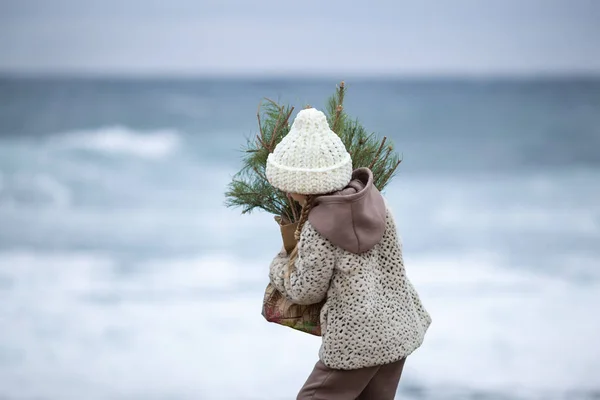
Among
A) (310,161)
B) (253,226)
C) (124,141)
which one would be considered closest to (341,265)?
(310,161)

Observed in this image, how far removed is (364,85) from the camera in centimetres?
759

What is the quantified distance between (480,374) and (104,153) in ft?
12.8

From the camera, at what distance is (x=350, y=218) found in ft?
7.20

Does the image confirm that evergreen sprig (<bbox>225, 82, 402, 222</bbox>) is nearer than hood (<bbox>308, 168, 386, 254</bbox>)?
No

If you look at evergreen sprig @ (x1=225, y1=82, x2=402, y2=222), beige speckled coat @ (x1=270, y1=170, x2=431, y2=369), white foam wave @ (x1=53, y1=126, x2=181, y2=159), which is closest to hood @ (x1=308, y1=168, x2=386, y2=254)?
beige speckled coat @ (x1=270, y1=170, x2=431, y2=369)

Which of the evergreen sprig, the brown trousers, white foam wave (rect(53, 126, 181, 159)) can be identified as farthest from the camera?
white foam wave (rect(53, 126, 181, 159))

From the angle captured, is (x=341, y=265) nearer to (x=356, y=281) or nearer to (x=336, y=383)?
(x=356, y=281)

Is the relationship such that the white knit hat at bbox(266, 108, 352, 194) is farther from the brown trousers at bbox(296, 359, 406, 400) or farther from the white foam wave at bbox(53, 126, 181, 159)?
the white foam wave at bbox(53, 126, 181, 159)

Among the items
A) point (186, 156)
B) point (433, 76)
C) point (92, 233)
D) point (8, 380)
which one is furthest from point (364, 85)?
point (8, 380)

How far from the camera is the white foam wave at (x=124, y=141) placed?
6746mm

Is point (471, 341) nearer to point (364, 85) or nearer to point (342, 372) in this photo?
point (342, 372)

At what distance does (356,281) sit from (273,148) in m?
0.41

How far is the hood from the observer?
2191 millimetres

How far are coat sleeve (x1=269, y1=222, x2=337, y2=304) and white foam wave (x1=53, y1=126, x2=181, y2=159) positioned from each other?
4.46m
